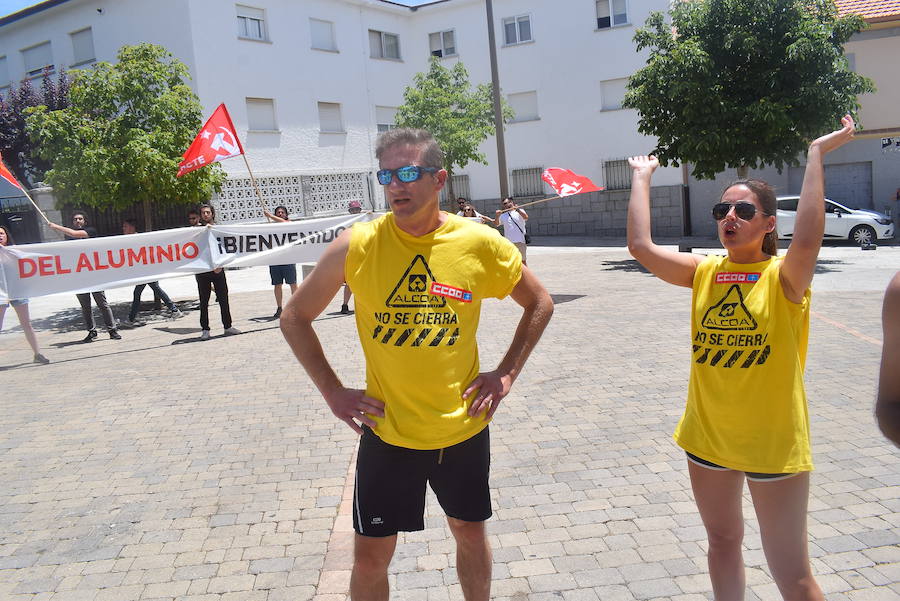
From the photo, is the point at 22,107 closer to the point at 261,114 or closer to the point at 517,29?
the point at 261,114

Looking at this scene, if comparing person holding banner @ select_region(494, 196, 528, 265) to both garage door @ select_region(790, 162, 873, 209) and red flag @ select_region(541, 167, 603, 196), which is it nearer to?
red flag @ select_region(541, 167, 603, 196)

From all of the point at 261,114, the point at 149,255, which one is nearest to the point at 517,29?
the point at 261,114

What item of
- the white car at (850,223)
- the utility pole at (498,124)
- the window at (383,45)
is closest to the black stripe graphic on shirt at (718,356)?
the utility pole at (498,124)

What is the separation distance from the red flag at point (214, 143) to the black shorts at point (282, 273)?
1.89 metres

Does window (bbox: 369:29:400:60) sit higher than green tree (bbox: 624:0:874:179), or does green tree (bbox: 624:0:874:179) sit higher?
window (bbox: 369:29:400:60)

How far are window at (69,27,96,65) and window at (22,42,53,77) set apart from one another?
4.31ft

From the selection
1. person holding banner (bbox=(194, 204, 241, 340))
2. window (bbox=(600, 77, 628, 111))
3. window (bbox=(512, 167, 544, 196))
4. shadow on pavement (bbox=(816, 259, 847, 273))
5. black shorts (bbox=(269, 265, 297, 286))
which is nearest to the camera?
person holding banner (bbox=(194, 204, 241, 340))

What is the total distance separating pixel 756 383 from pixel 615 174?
26.0m

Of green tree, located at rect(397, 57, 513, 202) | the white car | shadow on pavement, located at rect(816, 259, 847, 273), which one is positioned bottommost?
shadow on pavement, located at rect(816, 259, 847, 273)

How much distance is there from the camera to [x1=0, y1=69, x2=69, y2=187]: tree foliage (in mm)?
25219

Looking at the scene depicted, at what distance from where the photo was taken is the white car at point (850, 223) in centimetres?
2033

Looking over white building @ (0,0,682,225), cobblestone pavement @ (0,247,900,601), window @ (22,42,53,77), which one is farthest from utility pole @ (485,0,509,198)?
window @ (22,42,53,77)

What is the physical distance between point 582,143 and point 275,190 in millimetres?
11407

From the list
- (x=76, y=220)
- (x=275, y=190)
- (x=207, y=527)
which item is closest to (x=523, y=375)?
(x=207, y=527)
